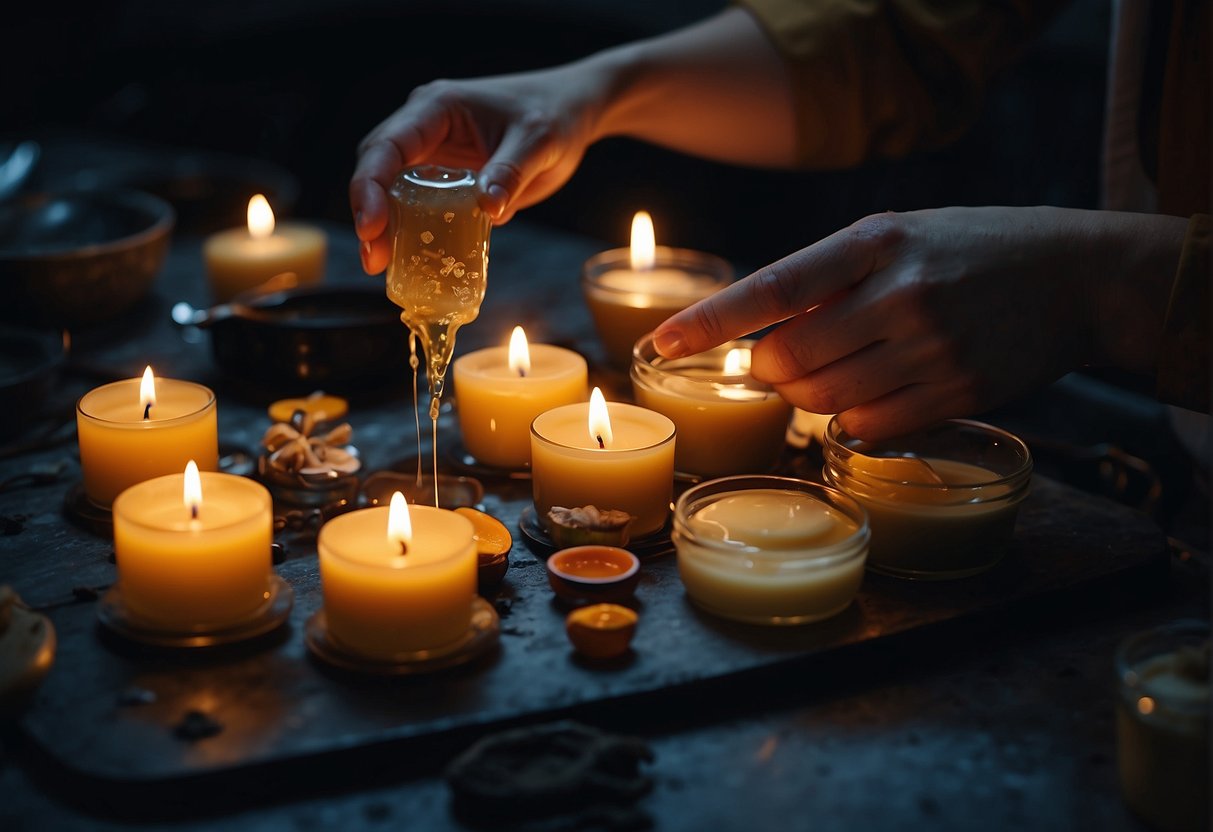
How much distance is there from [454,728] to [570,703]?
0.13 meters

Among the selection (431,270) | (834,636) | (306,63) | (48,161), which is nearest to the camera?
(834,636)

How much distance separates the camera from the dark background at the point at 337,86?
3895 millimetres

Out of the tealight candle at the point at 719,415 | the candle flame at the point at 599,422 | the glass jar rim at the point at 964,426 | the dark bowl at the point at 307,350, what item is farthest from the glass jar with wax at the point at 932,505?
the dark bowl at the point at 307,350

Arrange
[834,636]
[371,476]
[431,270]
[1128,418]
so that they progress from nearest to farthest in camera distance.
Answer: [834,636] → [431,270] → [371,476] → [1128,418]

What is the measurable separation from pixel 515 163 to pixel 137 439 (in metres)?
0.70

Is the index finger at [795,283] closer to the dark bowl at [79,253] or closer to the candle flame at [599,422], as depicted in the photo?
the candle flame at [599,422]

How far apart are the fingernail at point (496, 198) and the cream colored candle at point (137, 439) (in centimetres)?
49

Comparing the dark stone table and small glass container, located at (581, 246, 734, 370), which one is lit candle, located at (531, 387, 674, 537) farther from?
small glass container, located at (581, 246, 734, 370)

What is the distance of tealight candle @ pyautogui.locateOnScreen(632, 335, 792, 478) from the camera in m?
1.81

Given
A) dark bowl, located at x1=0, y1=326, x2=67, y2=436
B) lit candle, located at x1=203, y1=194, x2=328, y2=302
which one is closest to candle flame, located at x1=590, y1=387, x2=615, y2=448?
dark bowl, located at x1=0, y1=326, x2=67, y2=436

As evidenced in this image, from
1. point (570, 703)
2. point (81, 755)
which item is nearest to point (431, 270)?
point (570, 703)

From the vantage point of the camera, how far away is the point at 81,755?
1.23 m

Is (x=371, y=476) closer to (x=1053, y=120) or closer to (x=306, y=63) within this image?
(x=1053, y=120)

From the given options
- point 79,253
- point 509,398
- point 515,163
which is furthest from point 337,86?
point 509,398
